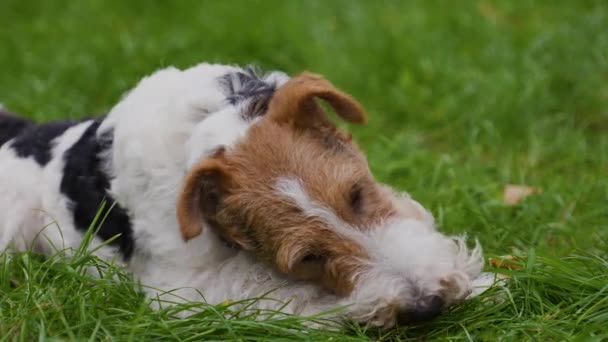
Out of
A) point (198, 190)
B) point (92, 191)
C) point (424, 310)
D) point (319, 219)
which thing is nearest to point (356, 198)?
point (319, 219)

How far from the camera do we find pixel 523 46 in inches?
344

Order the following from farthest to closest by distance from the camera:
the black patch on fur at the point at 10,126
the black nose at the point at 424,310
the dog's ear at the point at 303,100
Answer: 1. the black patch on fur at the point at 10,126
2. the dog's ear at the point at 303,100
3. the black nose at the point at 424,310

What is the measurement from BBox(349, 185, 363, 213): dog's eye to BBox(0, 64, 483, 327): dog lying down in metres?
0.01

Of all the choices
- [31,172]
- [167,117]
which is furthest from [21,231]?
[167,117]

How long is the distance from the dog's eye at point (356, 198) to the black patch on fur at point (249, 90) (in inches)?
26.8

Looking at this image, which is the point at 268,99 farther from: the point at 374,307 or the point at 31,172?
the point at 31,172

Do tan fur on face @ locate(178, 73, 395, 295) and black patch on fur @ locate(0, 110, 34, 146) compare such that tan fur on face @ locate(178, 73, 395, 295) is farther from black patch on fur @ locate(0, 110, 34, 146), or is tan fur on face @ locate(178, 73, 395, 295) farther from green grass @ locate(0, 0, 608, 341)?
black patch on fur @ locate(0, 110, 34, 146)

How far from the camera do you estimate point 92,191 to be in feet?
16.7

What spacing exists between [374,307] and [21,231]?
2485 mm

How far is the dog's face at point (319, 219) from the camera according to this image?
4172 millimetres

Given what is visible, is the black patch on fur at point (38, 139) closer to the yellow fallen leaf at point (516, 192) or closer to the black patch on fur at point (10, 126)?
the black patch on fur at point (10, 126)

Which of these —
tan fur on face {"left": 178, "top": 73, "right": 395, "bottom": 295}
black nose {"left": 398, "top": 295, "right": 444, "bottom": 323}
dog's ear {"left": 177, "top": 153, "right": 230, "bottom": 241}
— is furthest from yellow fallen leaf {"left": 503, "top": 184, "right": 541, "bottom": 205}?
dog's ear {"left": 177, "top": 153, "right": 230, "bottom": 241}

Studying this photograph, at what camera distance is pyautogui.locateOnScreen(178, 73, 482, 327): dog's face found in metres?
4.17

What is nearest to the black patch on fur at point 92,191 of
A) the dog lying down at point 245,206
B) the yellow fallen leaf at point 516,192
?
the dog lying down at point 245,206
